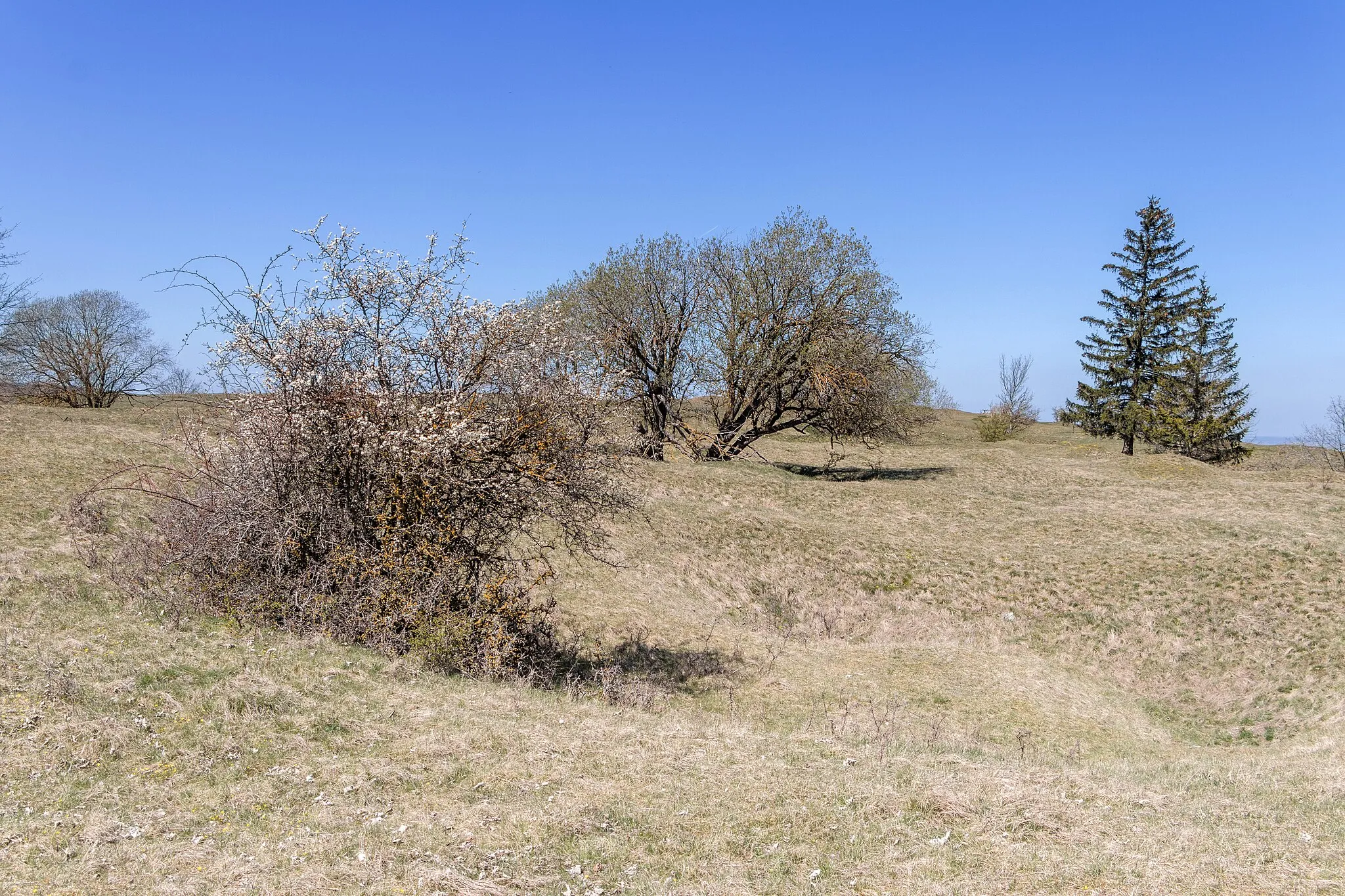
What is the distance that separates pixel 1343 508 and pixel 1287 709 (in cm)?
1659

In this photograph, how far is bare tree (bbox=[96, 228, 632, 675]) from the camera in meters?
10.2

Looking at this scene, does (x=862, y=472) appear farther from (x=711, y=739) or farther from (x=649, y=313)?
(x=711, y=739)

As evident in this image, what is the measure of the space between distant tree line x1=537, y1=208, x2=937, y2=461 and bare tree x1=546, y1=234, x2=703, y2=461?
5 cm

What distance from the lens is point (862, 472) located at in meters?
34.4

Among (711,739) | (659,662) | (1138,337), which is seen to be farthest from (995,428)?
(711,739)

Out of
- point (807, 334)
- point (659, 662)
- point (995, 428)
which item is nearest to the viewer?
point (659, 662)

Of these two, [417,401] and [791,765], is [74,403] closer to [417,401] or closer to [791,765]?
[417,401]

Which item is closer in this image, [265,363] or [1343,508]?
[265,363]

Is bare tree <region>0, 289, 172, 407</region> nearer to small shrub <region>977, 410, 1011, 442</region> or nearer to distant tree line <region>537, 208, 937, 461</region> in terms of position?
distant tree line <region>537, 208, 937, 461</region>

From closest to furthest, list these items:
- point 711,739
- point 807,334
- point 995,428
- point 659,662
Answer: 1. point 711,739
2. point 659,662
3. point 807,334
4. point 995,428

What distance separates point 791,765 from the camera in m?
7.97

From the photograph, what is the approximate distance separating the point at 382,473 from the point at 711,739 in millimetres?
5458

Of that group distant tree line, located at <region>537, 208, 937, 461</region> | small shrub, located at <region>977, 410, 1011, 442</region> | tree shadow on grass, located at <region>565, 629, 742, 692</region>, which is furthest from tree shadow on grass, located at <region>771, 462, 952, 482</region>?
small shrub, located at <region>977, 410, 1011, 442</region>

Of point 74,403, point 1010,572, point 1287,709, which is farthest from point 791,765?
point 74,403
